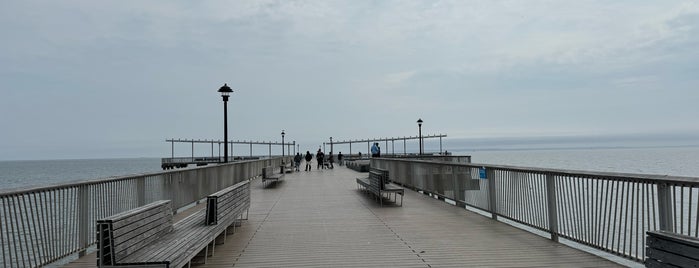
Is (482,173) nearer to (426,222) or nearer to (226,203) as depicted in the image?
(426,222)

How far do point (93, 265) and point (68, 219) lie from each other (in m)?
0.74

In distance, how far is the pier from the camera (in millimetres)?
5512

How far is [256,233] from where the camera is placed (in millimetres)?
7891

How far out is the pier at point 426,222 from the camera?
5512 millimetres

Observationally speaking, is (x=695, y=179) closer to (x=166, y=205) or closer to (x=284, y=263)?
(x=284, y=263)

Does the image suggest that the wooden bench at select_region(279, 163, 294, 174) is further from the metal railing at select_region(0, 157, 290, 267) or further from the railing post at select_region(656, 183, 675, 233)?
the railing post at select_region(656, 183, 675, 233)

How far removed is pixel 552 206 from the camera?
702 centimetres

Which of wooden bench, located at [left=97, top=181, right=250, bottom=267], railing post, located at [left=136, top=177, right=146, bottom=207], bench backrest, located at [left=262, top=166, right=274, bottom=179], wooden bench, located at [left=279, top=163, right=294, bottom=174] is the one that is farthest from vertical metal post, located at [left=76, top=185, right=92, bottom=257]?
wooden bench, located at [left=279, top=163, right=294, bottom=174]

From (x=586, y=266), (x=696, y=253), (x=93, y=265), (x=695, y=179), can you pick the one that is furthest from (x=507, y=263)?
(x=93, y=265)

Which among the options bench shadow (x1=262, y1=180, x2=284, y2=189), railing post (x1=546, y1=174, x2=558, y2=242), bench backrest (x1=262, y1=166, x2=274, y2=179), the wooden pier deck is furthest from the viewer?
bench backrest (x1=262, y1=166, x2=274, y2=179)

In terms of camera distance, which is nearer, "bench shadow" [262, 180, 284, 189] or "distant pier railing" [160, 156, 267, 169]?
"bench shadow" [262, 180, 284, 189]

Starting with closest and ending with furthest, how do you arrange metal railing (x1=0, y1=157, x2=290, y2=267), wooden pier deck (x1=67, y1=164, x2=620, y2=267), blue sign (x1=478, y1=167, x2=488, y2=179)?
metal railing (x1=0, y1=157, x2=290, y2=267)
wooden pier deck (x1=67, y1=164, x2=620, y2=267)
blue sign (x1=478, y1=167, x2=488, y2=179)

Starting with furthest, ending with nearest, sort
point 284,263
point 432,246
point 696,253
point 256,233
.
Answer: point 256,233, point 432,246, point 284,263, point 696,253

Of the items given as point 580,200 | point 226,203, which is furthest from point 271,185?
point 580,200
